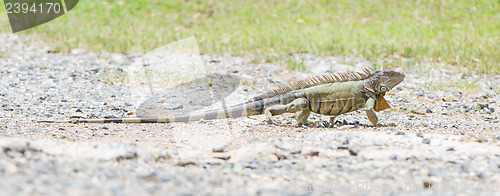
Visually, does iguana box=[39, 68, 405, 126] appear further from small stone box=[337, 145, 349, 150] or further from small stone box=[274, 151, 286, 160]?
small stone box=[274, 151, 286, 160]

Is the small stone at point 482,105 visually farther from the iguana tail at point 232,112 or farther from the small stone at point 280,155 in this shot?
the small stone at point 280,155

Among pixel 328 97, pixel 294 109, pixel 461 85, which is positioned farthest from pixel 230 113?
pixel 461 85

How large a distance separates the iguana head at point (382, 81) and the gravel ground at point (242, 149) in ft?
1.62

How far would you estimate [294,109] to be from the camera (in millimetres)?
7418

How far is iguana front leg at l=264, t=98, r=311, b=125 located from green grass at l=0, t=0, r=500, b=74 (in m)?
4.90

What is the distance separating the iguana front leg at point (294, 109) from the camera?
7398 mm

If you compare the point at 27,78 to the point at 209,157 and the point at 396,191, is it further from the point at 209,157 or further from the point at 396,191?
the point at 396,191

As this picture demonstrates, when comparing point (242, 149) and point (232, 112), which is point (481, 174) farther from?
point (232, 112)

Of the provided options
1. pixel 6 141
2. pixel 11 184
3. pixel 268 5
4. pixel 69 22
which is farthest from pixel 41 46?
pixel 11 184

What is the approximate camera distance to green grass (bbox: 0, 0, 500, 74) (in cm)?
1309

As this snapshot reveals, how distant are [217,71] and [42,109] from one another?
13.6 ft

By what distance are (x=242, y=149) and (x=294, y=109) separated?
1.94 meters

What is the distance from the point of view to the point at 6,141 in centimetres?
493

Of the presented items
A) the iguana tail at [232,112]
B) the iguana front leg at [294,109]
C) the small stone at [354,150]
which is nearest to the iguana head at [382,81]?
the iguana front leg at [294,109]
